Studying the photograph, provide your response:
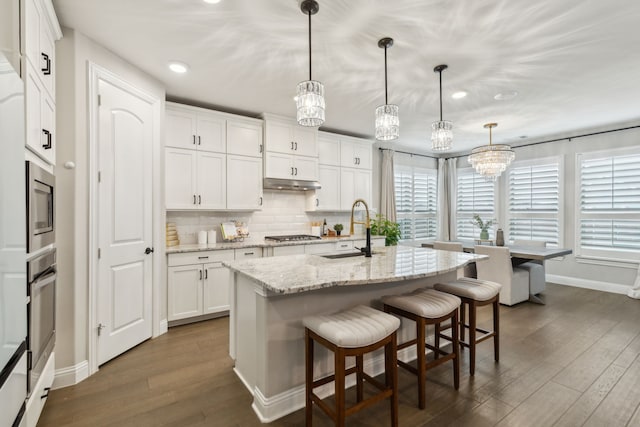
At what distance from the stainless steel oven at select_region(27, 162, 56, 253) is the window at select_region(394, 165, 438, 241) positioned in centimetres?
549

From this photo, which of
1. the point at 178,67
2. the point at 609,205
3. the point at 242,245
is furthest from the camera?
the point at 609,205

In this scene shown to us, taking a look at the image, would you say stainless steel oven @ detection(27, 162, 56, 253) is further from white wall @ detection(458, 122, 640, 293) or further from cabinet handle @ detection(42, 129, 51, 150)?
white wall @ detection(458, 122, 640, 293)

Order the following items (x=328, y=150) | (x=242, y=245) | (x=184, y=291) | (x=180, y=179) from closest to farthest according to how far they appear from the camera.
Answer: (x=184, y=291) → (x=180, y=179) → (x=242, y=245) → (x=328, y=150)

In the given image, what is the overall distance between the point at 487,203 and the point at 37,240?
6.94 meters

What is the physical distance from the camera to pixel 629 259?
456 cm

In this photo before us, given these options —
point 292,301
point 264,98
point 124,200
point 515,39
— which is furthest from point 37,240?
point 515,39

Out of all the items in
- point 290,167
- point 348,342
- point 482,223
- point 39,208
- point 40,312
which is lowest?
point 348,342

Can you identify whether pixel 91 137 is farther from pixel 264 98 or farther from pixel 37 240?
pixel 264 98

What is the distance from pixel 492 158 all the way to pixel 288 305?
369cm

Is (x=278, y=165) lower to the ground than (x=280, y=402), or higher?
higher

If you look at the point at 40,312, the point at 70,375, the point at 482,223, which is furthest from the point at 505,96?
the point at 70,375

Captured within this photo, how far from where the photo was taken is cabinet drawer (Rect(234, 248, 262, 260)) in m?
3.70

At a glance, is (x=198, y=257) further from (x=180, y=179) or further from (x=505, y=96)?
(x=505, y=96)

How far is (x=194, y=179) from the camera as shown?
12.0ft
